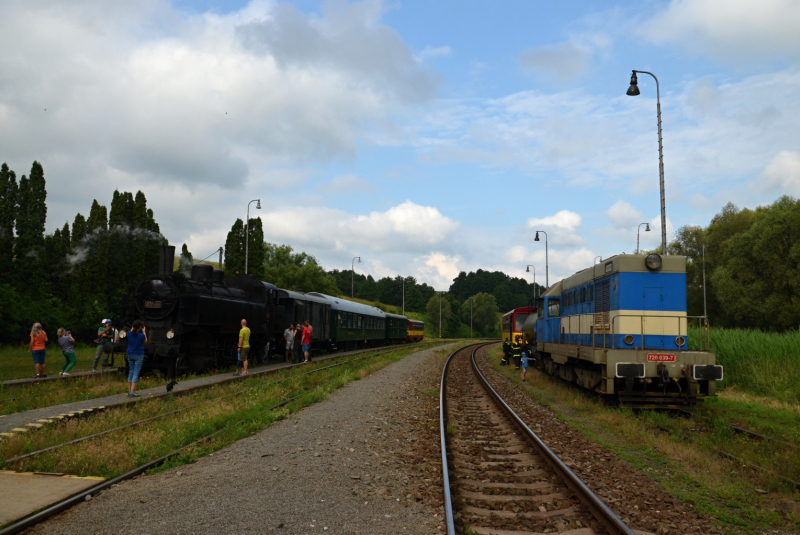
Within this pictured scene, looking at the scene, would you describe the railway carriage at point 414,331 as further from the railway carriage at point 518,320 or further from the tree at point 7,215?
the tree at point 7,215

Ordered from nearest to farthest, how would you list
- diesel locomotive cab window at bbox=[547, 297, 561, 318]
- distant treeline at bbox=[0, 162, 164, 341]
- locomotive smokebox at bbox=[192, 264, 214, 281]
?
diesel locomotive cab window at bbox=[547, 297, 561, 318], locomotive smokebox at bbox=[192, 264, 214, 281], distant treeline at bbox=[0, 162, 164, 341]

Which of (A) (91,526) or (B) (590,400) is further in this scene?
(B) (590,400)

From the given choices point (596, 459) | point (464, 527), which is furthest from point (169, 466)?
point (596, 459)

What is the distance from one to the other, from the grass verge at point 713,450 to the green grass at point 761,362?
0.86 metres

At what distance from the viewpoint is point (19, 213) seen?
3512 cm

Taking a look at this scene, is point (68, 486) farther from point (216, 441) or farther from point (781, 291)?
point (781, 291)

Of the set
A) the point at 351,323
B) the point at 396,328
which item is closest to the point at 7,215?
the point at 351,323

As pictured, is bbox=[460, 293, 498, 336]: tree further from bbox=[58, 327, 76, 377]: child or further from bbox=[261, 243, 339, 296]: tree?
bbox=[58, 327, 76, 377]: child

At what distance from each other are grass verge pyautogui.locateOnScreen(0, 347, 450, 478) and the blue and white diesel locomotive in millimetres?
6677

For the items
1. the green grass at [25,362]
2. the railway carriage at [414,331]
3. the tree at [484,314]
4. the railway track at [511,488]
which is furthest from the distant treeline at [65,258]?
the tree at [484,314]

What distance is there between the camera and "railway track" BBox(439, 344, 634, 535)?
5211mm

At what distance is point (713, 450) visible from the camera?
27.9ft

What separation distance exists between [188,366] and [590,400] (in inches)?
482

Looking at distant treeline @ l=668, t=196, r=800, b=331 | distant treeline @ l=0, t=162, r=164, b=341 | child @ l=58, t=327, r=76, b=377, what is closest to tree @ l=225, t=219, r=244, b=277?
distant treeline @ l=0, t=162, r=164, b=341
